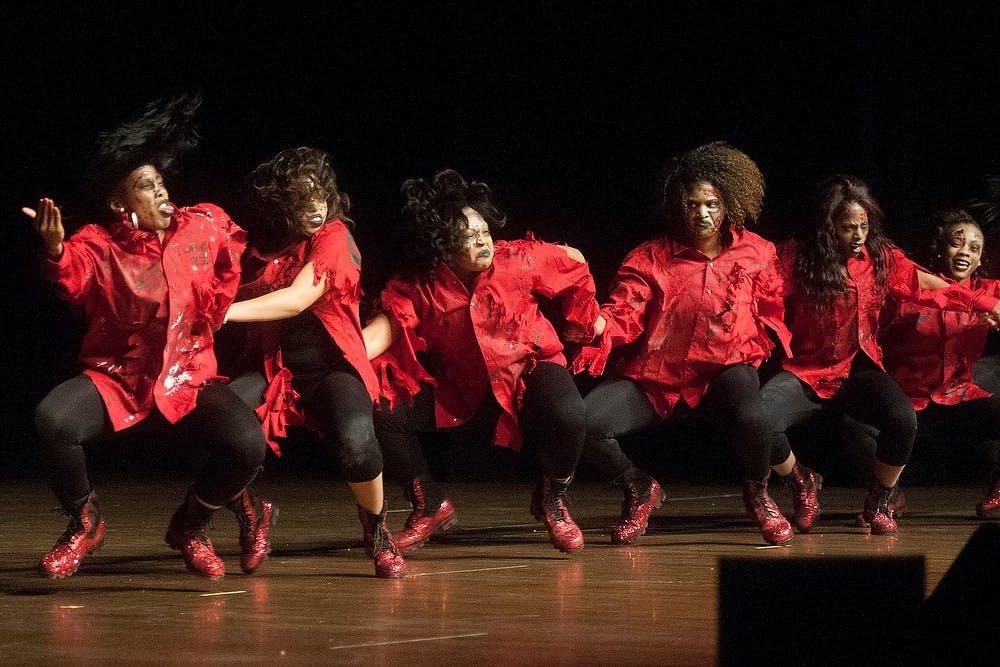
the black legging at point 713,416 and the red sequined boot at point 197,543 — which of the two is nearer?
the red sequined boot at point 197,543

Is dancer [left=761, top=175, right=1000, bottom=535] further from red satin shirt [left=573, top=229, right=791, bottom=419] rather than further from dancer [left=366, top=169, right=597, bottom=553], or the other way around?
dancer [left=366, top=169, right=597, bottom=553]

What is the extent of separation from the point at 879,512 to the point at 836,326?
58 cm

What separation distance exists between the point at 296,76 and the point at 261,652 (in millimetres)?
4594

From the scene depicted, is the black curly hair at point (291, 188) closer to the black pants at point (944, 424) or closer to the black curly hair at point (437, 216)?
the black curly hair at point (437, 216)

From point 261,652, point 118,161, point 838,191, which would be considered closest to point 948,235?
point 838,191

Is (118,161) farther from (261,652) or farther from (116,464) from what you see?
(116,464)

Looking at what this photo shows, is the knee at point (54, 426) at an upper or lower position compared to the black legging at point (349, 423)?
upper

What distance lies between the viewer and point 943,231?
5.22 metres

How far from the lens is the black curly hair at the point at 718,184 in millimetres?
4680

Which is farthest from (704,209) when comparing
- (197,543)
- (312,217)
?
(197,543)

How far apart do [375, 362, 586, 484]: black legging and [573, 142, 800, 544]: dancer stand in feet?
0.67

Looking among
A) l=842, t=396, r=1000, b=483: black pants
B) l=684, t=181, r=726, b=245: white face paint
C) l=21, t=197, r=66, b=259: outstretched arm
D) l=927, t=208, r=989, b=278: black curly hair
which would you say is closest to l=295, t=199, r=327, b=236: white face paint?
l=21, t=197, r=66, b=259: outstretched arm

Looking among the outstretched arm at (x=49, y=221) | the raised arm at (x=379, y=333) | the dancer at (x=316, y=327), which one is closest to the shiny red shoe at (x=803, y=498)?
the raised arm at (x=379, y=333)

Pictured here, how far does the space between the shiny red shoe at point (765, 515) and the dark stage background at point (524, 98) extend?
2.22m
